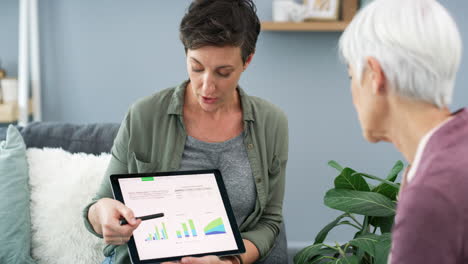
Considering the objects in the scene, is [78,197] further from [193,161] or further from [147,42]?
[147,42]

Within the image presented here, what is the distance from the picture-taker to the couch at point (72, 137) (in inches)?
85.5

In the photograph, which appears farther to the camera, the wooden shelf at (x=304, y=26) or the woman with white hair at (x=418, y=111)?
the wooden shelf at (x=304, y=26)

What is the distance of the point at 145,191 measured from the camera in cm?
151

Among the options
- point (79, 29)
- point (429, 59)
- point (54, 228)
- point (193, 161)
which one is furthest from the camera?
point (79, 29)

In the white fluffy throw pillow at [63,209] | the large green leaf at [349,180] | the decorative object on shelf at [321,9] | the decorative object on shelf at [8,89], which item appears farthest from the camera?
the decorative object on shelf at [321,9]

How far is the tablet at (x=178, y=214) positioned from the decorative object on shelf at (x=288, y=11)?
149 centimetres

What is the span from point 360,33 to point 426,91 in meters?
0.16

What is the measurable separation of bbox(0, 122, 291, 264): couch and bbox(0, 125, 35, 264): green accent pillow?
3.5 inches

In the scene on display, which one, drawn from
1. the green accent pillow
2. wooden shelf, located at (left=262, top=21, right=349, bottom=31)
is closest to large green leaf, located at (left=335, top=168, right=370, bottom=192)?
the green accent pillow

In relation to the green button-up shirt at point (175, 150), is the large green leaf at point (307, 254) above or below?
below

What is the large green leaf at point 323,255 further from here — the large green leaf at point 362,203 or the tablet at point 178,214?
the tablet at point 178,214

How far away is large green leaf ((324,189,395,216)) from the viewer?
172 centimetres

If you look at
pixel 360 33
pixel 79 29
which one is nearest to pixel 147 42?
pixel 79 29

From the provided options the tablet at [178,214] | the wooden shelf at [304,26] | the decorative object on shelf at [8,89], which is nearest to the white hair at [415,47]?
the tablet at [178,214]
